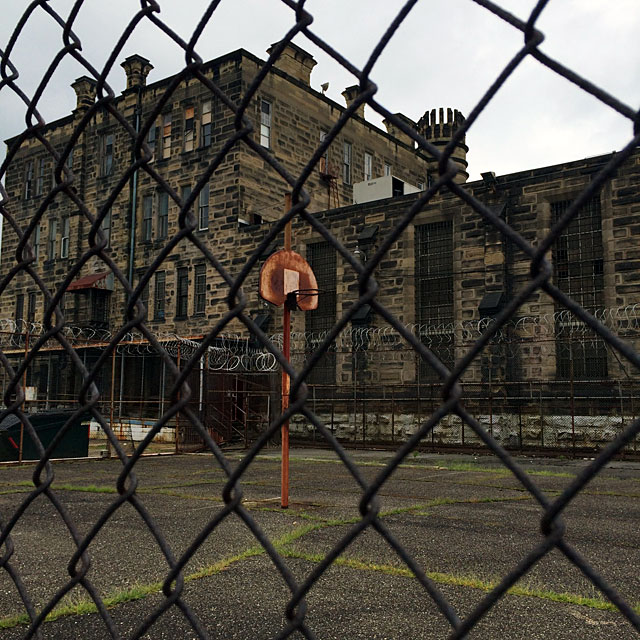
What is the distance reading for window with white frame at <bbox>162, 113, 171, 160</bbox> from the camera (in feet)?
83.6

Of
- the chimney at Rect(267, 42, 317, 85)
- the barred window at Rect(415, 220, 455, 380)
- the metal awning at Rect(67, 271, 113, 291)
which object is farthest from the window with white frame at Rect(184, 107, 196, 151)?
the barred window at Rect(415, 220, 455, 380)

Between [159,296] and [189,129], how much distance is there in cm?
600

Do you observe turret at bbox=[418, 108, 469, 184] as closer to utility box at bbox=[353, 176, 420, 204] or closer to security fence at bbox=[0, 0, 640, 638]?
utility box at bbox=[353, 176, 420, 204]

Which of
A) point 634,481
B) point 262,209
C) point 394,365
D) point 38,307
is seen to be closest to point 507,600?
point 634,481

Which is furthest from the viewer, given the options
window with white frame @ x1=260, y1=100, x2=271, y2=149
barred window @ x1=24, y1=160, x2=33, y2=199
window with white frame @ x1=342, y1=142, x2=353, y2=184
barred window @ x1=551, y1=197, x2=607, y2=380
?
barred window @ x1=24, y1=160, x2=33, y2=199

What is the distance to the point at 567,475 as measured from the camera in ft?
36.4

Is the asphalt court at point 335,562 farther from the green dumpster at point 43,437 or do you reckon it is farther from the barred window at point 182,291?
the barred window at point 182,291

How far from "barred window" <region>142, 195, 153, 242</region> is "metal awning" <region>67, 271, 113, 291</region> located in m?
2.47

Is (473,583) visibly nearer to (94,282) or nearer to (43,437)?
(43,437)

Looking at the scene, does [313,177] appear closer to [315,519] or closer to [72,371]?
[72,371]

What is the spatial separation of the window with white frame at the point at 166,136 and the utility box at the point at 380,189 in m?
6.88

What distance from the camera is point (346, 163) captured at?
91.5ft

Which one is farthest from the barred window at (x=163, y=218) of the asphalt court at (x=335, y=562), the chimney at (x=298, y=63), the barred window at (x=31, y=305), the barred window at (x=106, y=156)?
the asphalt court at (x=335, y=562)

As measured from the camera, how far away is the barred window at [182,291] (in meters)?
24.3
